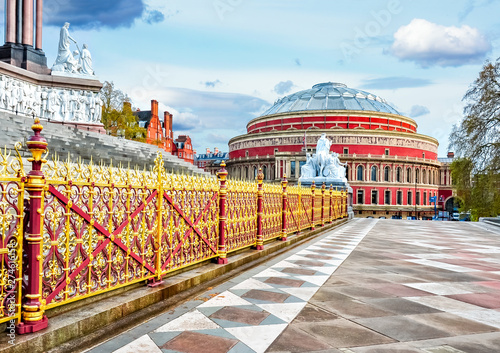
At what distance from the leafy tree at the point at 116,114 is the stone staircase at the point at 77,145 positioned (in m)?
19.6

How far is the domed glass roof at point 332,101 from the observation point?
2314 inches

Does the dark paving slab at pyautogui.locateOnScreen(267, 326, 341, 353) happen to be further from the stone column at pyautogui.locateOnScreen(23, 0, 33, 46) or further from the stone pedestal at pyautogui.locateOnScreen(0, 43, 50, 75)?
the stone column at pyautogui.locateOnScreen(23, 0, 33, 46)

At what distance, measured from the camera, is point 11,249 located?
2.83 m

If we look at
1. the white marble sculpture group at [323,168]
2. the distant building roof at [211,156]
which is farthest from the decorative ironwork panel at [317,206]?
the distant building roof at [211,156]

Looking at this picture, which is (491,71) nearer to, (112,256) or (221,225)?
(221,225)

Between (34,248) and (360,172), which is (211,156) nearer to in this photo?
(360,172)

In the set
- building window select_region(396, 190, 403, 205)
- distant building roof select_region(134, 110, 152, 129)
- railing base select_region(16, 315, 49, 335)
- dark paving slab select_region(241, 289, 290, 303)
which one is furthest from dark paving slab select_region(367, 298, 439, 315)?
distant building roof select_region(134, 110, 152, 129)

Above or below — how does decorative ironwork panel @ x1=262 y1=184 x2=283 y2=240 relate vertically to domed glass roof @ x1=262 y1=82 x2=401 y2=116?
below

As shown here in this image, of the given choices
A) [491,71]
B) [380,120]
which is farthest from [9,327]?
[380,120]

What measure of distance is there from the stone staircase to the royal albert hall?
3437 centimetres

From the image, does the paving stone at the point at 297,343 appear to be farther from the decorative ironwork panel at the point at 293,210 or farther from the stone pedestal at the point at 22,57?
the stone pedestal at the point at 22,57

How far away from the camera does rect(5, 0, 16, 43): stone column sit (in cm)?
1809

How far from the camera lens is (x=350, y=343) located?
3156 mm

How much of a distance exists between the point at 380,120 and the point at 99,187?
189 feet
